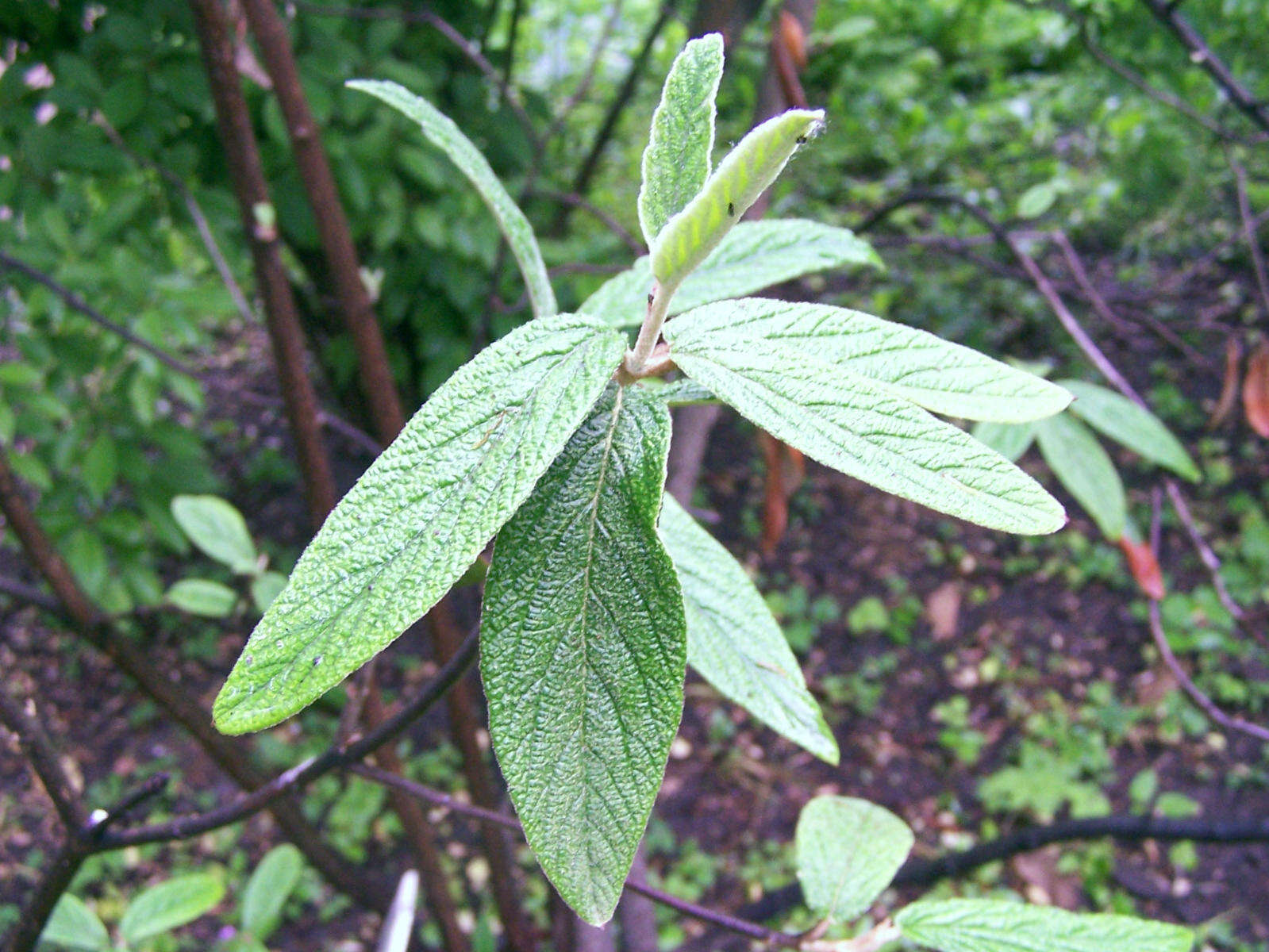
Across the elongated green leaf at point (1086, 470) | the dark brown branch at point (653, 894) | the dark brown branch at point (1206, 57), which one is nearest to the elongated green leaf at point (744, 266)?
the dark brown branch at point (653, 894)

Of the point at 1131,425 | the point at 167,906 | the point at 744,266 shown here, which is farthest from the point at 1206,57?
the point at 167,906

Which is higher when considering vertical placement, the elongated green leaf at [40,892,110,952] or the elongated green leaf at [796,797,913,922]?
the elongated green leaf at [796,797,913,922]

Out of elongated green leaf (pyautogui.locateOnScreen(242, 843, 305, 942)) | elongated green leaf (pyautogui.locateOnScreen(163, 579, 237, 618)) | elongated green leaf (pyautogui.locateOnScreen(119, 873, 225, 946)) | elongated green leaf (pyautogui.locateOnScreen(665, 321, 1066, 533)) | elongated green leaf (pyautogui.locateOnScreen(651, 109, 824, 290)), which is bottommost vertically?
elongated green leaf (pyautogui.locateOnScreen(242, 843, 305, 942))

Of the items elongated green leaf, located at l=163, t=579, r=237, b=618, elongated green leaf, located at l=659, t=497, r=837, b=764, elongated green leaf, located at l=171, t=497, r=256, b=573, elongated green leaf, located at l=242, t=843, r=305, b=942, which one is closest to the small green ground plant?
Answer: elongated green leaf, located at l=659, t=497, r=837, b=764

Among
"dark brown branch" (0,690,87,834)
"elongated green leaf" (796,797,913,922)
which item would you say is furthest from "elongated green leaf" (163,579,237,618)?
"elongated green leaf" (796,797,913,922)

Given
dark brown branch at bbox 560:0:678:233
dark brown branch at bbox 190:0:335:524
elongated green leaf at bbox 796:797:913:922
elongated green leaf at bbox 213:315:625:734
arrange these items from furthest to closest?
dark brown branch at bbox 560:0:678:233 → dark brown branch at bbox 190:0:335:524 → elongated green leaf at bbox 796:797:913:922 → elongated green leaf at bbox 213:315:625:734

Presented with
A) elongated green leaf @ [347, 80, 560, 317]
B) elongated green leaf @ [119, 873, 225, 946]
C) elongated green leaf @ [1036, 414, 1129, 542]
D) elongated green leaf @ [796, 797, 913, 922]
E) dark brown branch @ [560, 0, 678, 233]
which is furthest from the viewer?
dark brown branch @ [560, 0, 678, 233]

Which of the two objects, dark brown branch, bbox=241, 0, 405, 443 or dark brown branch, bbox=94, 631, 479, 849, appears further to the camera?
dark brown branch, bbox=241, 0, 405, 443

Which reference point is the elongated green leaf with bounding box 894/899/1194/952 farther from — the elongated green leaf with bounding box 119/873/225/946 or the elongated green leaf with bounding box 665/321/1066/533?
the elongated green leaf with bounding box 119/873/225/946
